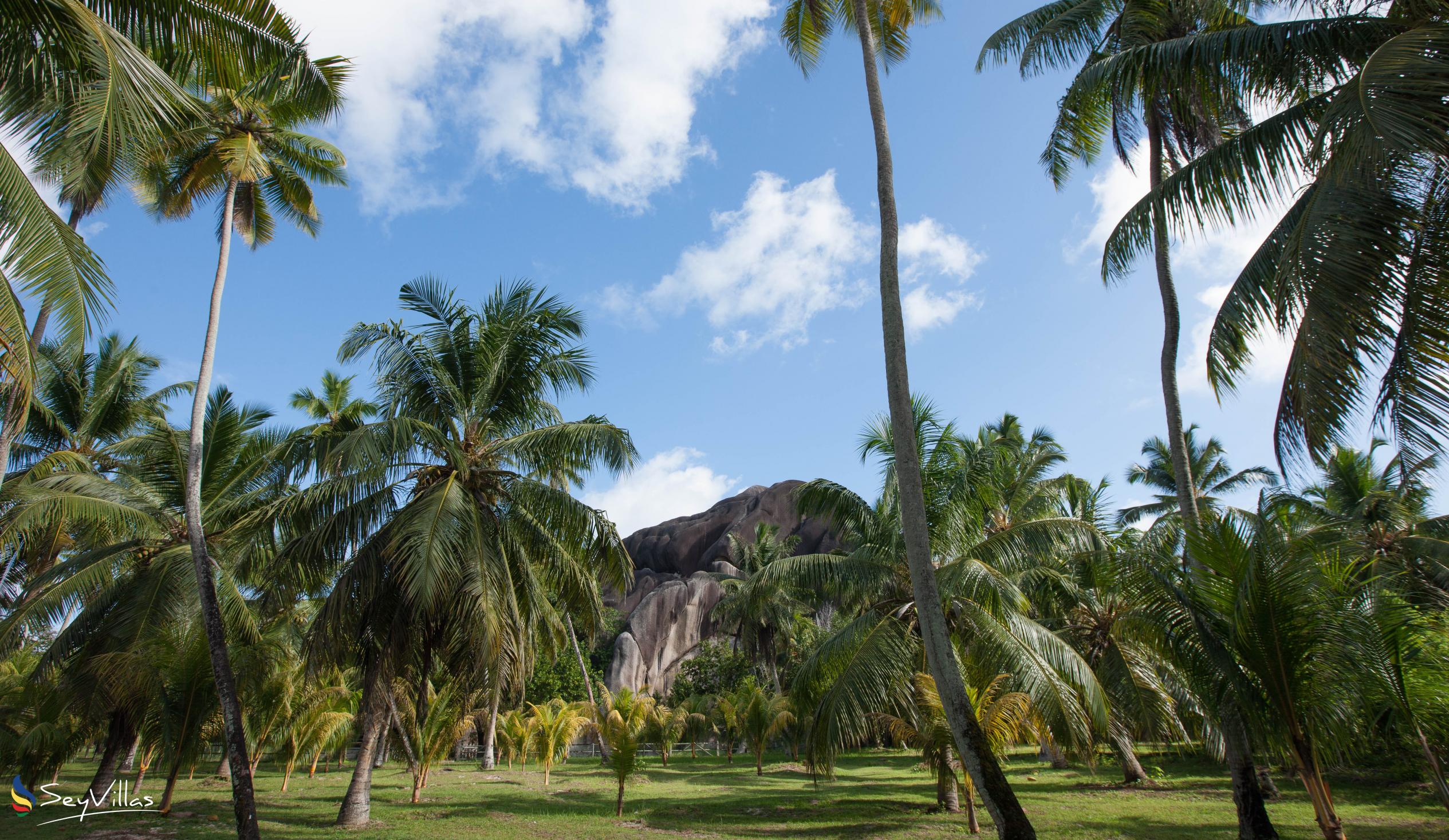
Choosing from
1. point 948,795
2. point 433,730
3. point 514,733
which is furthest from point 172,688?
point 514,733

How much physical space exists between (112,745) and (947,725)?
16002mm

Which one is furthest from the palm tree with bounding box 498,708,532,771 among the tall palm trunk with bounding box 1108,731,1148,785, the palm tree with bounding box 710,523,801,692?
the tall palm trunk with bounding box 1108,731,1148,785

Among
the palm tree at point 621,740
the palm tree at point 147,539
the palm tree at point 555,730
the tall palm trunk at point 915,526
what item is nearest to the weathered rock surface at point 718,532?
the palm tree at point 555,730

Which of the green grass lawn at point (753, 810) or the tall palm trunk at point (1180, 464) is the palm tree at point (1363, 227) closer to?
the tall palm trunk at point (1180, 464)

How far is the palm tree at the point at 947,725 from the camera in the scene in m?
10.7

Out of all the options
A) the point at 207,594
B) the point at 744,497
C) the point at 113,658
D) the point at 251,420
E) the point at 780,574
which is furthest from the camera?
the point at 744,497

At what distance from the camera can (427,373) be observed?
1359 cm

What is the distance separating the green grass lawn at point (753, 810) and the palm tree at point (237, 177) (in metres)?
3.09

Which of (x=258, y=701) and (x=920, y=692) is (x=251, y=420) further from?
(x=920, y=692)

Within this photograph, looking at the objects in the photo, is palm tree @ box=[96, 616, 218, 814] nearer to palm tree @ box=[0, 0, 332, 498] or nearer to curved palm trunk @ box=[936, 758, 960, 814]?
palm tree @ box=[0, 0, 332, 498]

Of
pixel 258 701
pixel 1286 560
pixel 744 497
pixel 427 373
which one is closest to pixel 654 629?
pixel 744 497

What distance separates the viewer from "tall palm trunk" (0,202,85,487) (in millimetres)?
5607

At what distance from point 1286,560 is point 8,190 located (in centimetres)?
1168

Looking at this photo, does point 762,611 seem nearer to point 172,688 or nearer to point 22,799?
point 172,688
